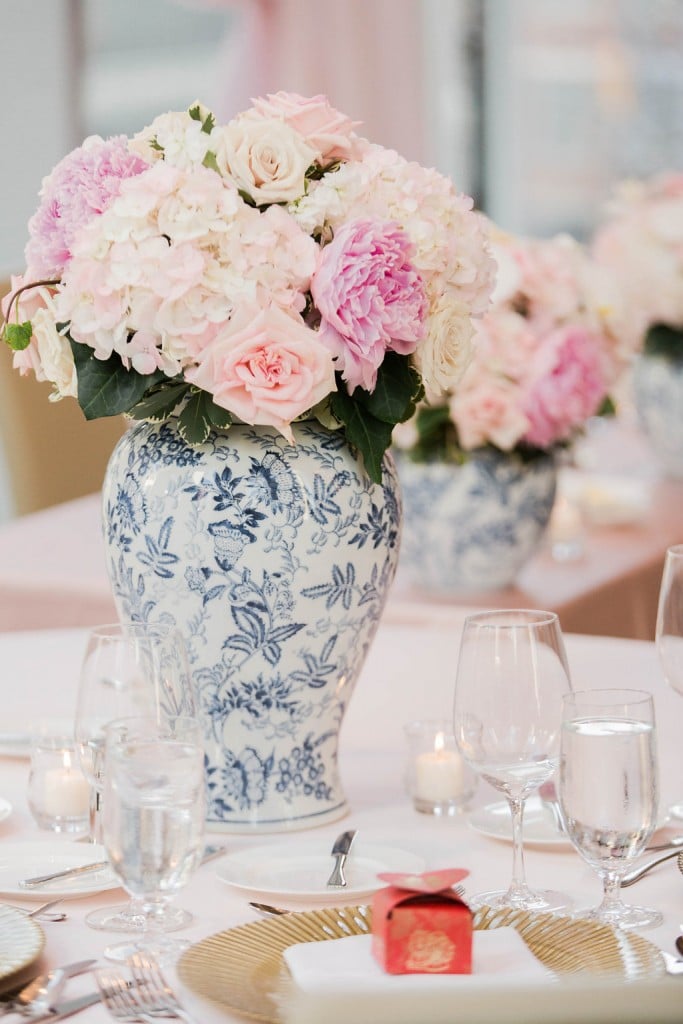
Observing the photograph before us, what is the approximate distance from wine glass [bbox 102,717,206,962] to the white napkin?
0.26 feet

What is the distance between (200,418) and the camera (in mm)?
1122

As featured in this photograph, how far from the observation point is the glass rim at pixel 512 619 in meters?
0.98

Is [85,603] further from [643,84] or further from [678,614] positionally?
[643,84]

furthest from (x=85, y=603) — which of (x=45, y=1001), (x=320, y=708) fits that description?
(x=45, y=1001)

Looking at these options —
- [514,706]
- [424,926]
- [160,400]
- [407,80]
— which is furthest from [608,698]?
[407,80]

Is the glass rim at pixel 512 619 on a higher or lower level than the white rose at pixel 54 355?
lower

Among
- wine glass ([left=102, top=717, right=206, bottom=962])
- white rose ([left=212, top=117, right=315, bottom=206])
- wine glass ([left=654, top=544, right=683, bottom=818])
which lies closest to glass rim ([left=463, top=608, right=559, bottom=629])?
wine glass ([left=654, top=544, right=683, bottom=818])

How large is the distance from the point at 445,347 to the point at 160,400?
0.73 feet

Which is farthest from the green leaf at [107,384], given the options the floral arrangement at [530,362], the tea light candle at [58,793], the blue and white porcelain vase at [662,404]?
the blue and white porcelain vase at [662,404]

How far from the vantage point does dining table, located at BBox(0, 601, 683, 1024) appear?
510 millimetres

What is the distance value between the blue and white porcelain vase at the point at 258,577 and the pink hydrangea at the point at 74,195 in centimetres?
15

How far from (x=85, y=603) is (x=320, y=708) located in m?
1.09

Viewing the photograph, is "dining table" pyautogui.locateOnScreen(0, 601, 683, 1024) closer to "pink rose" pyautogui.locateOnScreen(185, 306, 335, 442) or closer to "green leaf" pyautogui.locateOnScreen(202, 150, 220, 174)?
"pink rose" pyautogui.locateOnScreen(185, 306, 335, 442)

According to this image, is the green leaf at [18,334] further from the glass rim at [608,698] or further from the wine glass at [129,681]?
the glass rim at [608,698]
